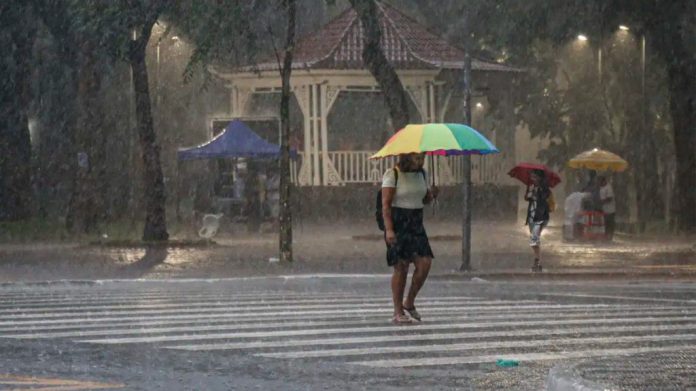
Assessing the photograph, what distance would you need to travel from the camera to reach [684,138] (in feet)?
125

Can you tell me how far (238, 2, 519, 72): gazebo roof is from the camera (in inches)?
1622

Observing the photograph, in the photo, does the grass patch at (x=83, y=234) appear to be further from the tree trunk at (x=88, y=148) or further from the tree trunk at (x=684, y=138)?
the tree trunk at (x=684, y=138)

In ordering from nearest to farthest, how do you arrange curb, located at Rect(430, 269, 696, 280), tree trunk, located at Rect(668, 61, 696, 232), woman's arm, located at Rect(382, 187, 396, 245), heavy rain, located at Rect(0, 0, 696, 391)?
heavy rain, located at Rect(0, 0, 696, 391), woman's arm, located at Rect(382, 187, 396, 245), curb, located at Rect(430, 269, 696, 280), tree trunk, located at Rect(668, 61, 696, 232)

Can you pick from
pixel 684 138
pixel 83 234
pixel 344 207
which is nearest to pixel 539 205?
pixel 83 234

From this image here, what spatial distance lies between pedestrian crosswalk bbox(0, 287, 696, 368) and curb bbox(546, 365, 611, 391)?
1804 mm

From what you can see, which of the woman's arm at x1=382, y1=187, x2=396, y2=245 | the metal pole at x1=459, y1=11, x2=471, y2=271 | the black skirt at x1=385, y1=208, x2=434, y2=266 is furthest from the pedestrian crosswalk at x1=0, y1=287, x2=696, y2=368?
the metal pole at x1=459, y1=11, x2=471, y2=271

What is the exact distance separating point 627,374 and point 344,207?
32.0m

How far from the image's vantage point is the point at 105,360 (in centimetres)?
1204

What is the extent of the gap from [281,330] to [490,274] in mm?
9964

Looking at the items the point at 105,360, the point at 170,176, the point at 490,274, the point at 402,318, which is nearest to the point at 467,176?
the point at 490,274

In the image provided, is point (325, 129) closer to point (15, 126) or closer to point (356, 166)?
point (356, 166)

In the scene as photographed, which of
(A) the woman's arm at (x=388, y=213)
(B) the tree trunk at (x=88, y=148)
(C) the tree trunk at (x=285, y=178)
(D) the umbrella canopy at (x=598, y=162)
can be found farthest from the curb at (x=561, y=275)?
(B) the tree trunk at (x=88, y=148)

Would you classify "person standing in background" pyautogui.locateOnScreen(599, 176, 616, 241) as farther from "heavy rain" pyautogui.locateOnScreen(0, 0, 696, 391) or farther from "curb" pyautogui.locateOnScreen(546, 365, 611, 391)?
"curb" pyautogui.locateOnScreen(546, 365, 611, 391)

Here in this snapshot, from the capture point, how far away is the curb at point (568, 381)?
917 cm
